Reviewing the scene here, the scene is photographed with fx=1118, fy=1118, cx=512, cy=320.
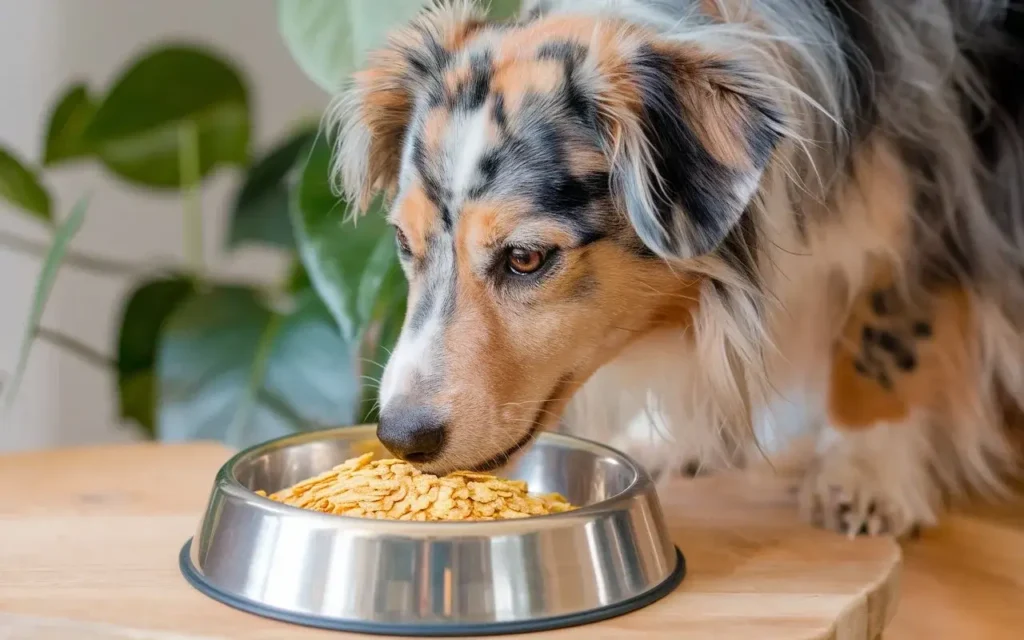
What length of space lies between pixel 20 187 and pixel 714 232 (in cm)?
122

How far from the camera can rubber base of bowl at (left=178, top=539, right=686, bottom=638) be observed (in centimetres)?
79

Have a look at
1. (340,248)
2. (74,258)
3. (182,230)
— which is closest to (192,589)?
(340,248)

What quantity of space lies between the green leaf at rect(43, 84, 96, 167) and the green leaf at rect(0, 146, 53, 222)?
0.08 metres

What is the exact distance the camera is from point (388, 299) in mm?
1336

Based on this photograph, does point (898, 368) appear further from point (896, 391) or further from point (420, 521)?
point (420, 521)

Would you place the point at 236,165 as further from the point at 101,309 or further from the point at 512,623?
the point at 512,623

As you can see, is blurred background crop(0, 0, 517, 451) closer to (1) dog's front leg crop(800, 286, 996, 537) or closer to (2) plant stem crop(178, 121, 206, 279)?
(2) plant stem crop(178, 121, 206, 279)

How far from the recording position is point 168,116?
187 centimetres

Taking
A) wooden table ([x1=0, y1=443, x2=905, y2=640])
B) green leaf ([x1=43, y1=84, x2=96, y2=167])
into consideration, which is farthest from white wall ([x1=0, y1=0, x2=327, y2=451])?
wooden table ([x1=0, y1=443, x2=905, y2=640])

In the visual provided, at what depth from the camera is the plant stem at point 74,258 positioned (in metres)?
2.01

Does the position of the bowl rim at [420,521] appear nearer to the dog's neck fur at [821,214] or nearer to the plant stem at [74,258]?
the dog's neck fur at [821,214]

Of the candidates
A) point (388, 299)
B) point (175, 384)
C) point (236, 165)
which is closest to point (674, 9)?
point (388, 299)

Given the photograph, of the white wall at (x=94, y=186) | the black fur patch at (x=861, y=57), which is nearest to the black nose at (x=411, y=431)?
the black fur patch at (x=861, y=57)

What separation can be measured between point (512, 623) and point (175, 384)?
0.95 metres
